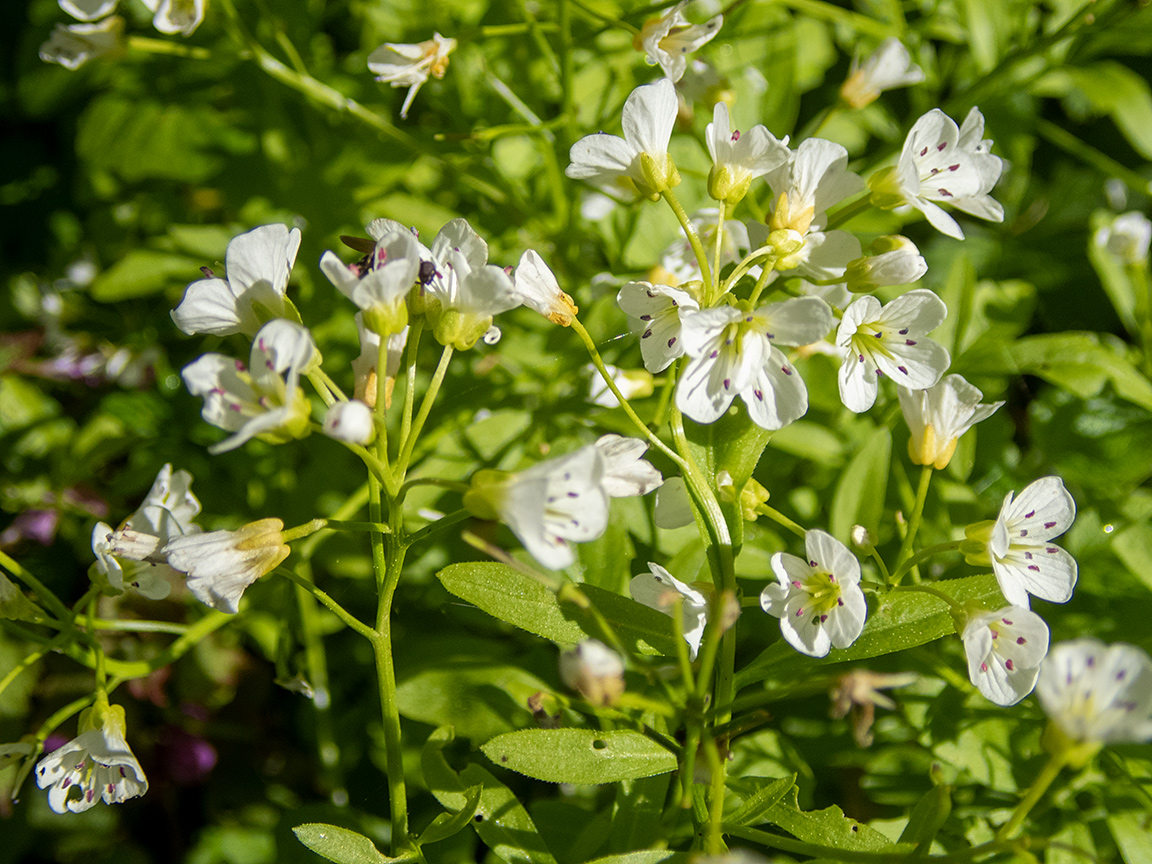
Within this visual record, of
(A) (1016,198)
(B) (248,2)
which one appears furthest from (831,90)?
(B) (248,2)

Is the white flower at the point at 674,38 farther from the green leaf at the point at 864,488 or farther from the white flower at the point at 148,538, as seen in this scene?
the white flower at the point at 148,538

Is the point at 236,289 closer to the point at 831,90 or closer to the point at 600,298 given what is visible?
the point at 600,298

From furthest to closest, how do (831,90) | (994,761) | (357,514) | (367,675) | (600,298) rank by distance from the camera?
(831,90) < (367,675) < (357,514) < (600,298) < (994,761)

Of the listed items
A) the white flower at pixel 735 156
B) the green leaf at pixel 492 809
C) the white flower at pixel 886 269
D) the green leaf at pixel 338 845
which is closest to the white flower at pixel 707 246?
the white flower at pixel 735 156

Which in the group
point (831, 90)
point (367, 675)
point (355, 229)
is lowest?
point (367, 675)

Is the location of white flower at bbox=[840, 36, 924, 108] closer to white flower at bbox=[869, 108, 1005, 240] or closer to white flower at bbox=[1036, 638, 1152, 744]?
white flower at bbox=[869, 108, 1005, 240]

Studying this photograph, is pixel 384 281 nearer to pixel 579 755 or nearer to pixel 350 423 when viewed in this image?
pixel 350 423
